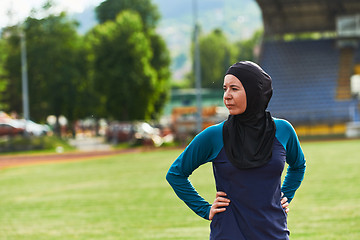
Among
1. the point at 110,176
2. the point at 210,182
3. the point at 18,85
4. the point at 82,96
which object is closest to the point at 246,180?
the point at 210,182

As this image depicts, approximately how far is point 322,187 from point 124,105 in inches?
1010

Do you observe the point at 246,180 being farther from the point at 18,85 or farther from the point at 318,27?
the point at 18,85

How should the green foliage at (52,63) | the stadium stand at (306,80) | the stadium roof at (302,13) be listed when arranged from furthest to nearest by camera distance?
the green foliage at (52,63) < the stadium roof at (302,13) < the stadium stand at (306,80)

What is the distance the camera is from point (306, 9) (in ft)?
129

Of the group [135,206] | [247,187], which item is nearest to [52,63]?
[135,206]

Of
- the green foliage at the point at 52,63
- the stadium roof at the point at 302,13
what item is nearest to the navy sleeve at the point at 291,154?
the stadium roof at the point at 302,13

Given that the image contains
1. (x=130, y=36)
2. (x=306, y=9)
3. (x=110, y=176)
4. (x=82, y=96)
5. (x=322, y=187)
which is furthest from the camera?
(x=82, y=96)

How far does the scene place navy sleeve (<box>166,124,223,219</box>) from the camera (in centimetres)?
281

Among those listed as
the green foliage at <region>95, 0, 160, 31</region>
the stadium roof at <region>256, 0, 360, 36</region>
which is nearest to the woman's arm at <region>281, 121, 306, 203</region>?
the stadium roof at <region>256, 0, 360, 36</region>

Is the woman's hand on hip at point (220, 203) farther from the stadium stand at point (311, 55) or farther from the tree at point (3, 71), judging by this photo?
the tree at point (3, 71)

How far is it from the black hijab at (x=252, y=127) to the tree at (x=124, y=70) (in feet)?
107

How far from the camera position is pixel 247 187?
8.85ft

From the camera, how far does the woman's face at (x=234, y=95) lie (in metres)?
2.67

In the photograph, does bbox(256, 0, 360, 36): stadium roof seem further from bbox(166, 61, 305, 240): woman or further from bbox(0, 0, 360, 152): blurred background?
bbox(166, 61, 305, 240): woman
